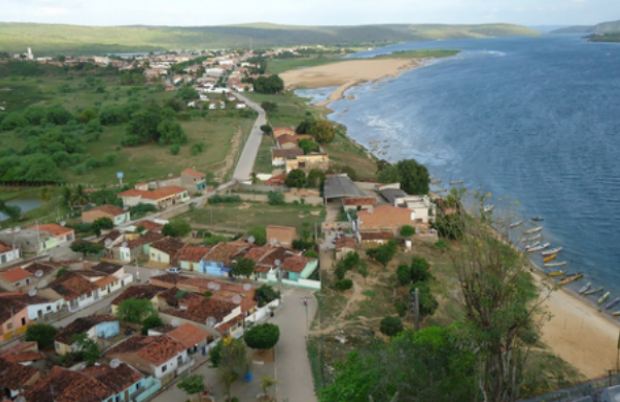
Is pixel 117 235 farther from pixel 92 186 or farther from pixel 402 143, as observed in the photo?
pixel 402 143

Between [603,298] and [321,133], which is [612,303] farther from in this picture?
[321,133]

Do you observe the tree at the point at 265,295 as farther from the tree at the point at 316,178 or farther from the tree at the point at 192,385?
the tree at the point at 316,178

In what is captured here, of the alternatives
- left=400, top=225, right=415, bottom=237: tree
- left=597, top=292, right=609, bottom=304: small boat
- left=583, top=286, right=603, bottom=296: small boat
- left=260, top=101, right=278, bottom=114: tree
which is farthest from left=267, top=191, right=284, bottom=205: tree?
left=260, top=101, right=278, bottom=114: tree

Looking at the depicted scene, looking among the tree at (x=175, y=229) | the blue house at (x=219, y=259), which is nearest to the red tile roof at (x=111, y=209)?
the tree at (x=175, y=229)

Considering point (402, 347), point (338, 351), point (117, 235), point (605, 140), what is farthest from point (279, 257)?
point (605, 140)

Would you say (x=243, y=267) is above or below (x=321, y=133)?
below

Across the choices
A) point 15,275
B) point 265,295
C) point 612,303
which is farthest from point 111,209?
point 612,303
